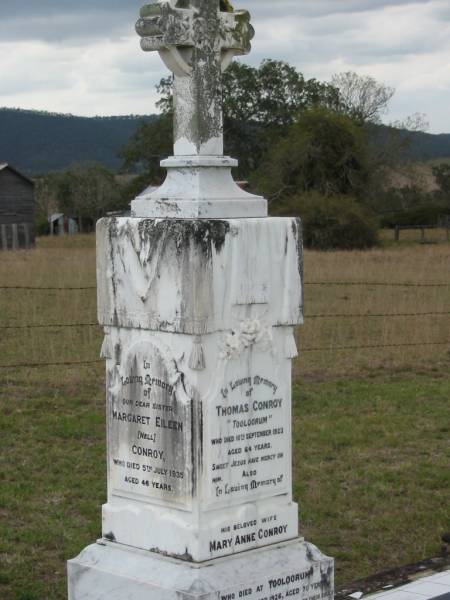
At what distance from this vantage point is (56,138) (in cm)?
17200

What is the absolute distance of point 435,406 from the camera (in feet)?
38.2

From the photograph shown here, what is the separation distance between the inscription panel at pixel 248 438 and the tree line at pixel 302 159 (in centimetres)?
2916

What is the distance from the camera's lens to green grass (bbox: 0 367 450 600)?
23.8 ft

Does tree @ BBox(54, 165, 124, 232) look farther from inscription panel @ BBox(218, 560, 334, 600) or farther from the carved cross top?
inscription panel @ BBox(218, 560, 334, 600)

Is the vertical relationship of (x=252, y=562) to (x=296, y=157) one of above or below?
below

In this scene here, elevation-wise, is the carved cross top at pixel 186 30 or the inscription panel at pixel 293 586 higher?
the carved cross top at pixel 186 30

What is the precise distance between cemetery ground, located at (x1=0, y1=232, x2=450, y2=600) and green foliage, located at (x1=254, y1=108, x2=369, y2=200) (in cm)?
2087

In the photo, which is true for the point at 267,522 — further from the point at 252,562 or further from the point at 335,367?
the point at 335,367

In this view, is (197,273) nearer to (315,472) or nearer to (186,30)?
(186,30)

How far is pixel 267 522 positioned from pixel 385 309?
40.5ft

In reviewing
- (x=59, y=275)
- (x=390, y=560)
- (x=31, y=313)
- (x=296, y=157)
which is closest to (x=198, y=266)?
(x=390, y=560)

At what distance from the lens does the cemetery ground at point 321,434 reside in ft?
24.3

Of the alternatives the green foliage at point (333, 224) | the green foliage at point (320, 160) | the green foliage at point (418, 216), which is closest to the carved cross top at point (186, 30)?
the green foliage at point (333, 224)

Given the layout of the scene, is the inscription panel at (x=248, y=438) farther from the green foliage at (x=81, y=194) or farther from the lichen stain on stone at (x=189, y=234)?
the green foliage at (x=81, y=194)
